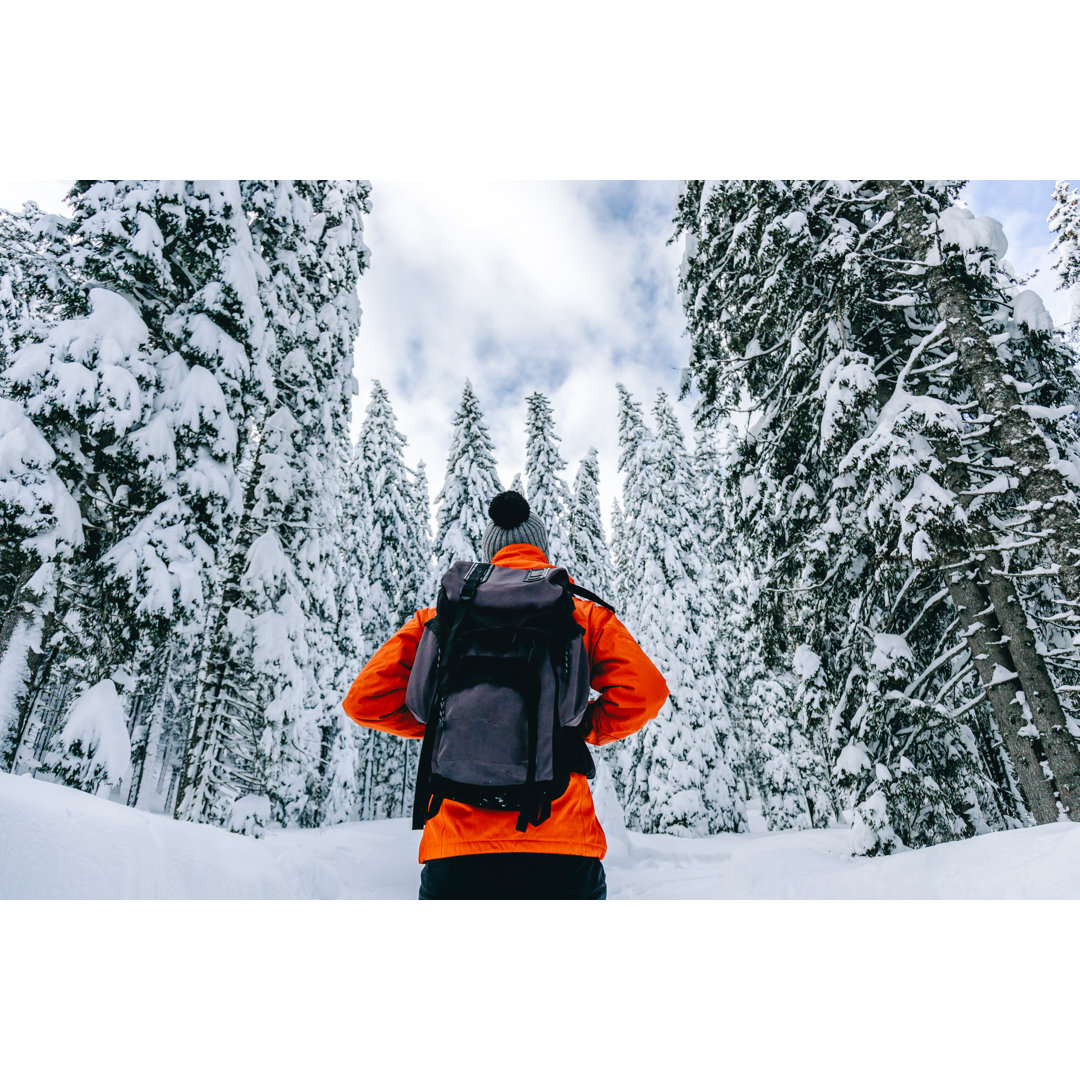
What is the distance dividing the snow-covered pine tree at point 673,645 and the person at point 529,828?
18.0 meters

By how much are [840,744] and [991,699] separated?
1.84 metres

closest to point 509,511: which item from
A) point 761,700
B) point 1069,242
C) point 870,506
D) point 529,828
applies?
point 529,828

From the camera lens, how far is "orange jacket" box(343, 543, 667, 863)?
6.60ft

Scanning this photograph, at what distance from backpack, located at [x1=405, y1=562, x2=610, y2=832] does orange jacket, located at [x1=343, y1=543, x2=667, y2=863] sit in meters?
0.08

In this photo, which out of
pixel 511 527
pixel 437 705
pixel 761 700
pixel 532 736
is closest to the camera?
pixel 532 736

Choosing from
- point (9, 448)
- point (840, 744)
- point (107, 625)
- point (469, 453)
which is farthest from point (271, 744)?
point (469, 453)

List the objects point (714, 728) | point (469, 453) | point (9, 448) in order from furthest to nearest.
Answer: point (469, 453), point (714, 728), point (9, 448)

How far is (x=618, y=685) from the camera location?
2201 mm

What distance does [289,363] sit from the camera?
10.9 meters

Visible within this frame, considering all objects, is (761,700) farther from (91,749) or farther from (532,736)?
(532,736)

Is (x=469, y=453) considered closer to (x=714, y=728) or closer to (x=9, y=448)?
(x=714, y=728)

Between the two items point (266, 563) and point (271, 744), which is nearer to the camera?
point (266, 563)

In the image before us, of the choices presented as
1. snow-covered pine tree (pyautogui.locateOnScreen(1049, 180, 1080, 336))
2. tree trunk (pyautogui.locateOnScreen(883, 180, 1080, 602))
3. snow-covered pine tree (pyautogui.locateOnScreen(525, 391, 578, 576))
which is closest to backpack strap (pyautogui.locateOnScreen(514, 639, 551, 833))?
tree trunk (pyautogui.locateOnScreen(883, 180, 1080, 602))

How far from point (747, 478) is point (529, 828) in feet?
22.9
